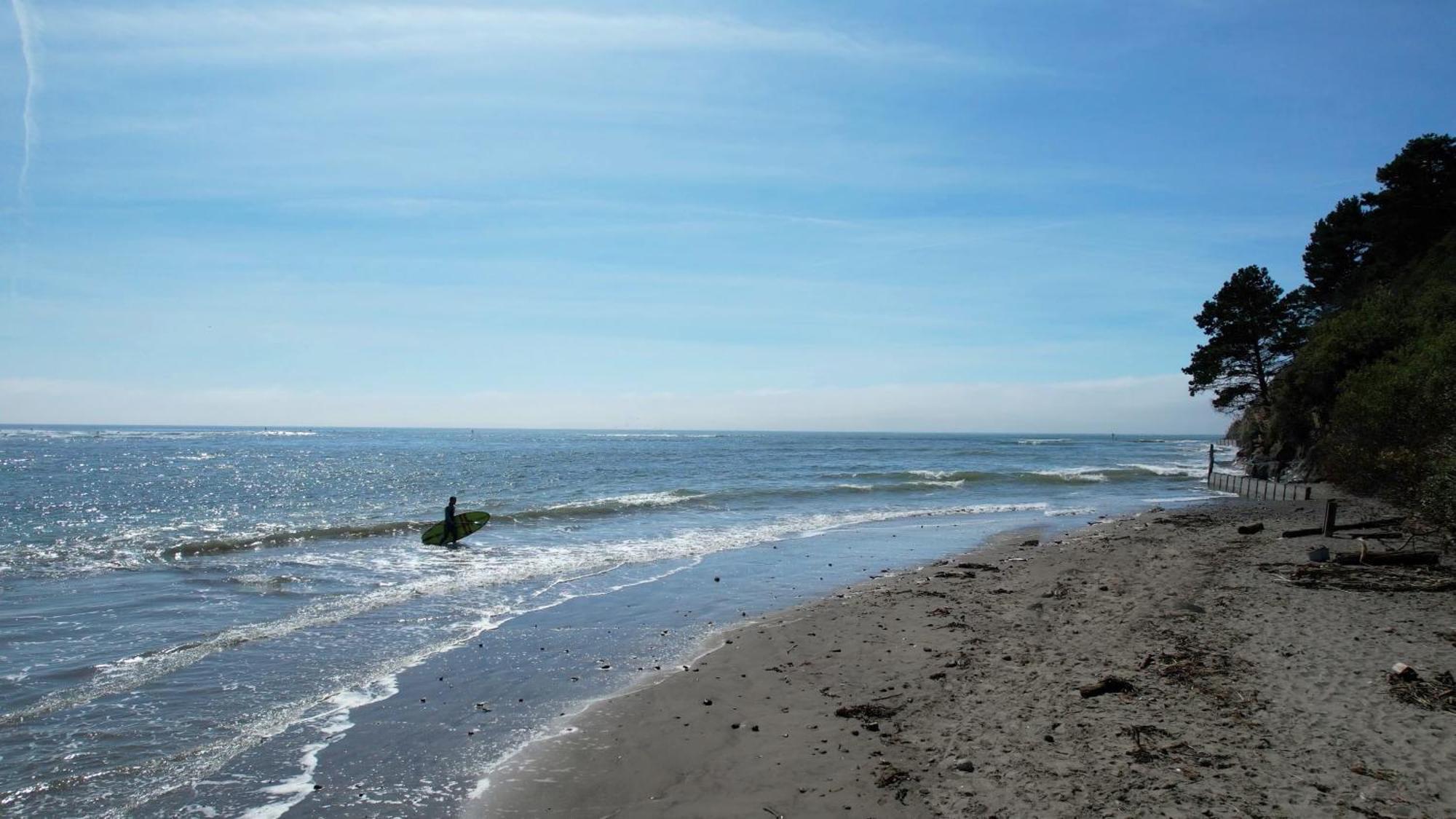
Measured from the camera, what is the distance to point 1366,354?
90.4 ft

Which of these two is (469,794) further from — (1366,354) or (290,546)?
(1366,354)

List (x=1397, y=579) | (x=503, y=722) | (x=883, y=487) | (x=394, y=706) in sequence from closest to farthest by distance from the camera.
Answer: (x=503, y=722)
(x=394, y=706)
(x=1397, y=579)
(x=883, y=487)

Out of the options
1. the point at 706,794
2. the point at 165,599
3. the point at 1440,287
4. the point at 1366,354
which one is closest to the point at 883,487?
the point at 1366,354

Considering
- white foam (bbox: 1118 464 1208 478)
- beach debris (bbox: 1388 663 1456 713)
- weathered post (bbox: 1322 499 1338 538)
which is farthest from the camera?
white foam (bbox: 1118 464 1208 478)

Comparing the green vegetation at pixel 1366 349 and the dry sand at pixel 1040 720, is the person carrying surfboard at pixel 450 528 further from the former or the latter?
the green vegetation at pixel 1366 349

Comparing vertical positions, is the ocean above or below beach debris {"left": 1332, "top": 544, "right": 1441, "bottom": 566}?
below

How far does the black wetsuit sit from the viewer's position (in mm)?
21797

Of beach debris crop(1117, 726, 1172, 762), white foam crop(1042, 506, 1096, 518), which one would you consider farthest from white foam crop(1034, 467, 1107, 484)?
beach debris crop(1117, 726, 1172, 762)

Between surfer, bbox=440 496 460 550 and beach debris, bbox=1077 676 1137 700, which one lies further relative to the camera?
surfer, bbox=440 496 460 550

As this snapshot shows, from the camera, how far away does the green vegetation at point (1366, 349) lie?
16047mm

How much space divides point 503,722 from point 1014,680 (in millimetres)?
5503

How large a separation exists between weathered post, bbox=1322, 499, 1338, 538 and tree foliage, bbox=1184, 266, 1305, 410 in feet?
91.7

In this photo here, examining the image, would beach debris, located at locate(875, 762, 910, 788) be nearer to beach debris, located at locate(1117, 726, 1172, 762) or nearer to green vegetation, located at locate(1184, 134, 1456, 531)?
beach debris, located at locate(1117, 726, 1172, 762)

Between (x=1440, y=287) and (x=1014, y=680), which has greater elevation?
(x=1440, y=287)
